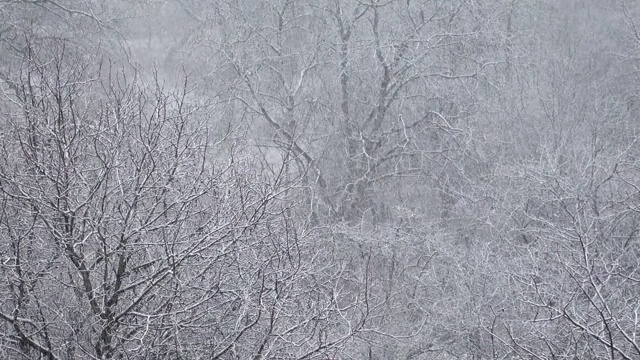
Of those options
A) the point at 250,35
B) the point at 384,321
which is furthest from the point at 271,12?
the point at 384,321

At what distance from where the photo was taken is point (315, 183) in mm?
13617

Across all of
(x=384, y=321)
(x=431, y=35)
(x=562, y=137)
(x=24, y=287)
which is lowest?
(x=384, y=321)

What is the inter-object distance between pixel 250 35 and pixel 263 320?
903 centimetres

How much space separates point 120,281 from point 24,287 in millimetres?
814

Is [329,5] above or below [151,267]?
above

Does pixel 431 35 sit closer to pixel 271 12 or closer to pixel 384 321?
pixel 271 12

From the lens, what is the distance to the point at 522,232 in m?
12.8

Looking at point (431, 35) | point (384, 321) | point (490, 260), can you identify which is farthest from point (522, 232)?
point (431, 35)

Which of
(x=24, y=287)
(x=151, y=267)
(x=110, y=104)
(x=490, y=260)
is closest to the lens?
(x=24, y=287)

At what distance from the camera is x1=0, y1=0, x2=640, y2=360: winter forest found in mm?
6633

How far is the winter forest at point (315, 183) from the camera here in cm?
663

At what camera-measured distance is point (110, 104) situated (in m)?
7.62

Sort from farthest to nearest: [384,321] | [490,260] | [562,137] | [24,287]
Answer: [562,137] < [490,260] < [384,321] < [24,287]

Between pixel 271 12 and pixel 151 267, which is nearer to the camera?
pixel 151 267
